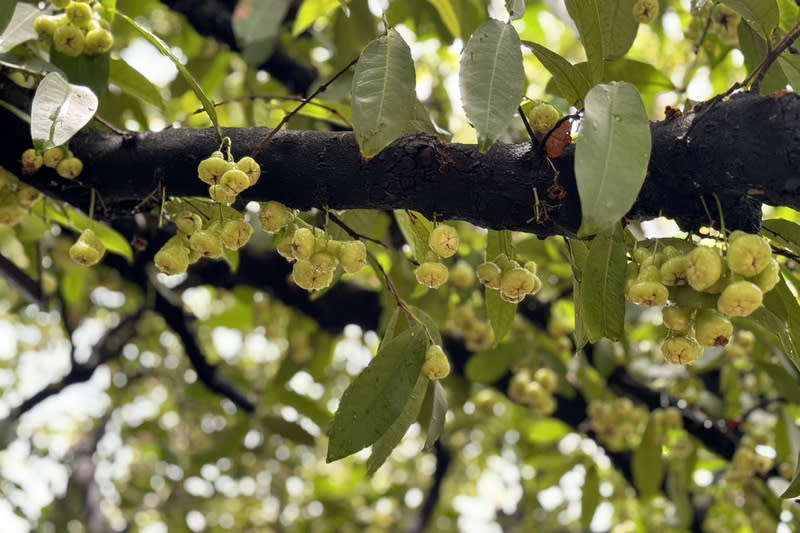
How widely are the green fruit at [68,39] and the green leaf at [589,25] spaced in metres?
0.81

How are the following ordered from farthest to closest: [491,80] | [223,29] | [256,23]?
[223,29]
[256,23]
[491,80]

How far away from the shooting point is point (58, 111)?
99 cm

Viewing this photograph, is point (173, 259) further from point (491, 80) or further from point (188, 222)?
point (491, 80)

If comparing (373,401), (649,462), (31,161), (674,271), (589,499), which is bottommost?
(589,499)

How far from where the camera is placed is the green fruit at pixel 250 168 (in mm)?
968

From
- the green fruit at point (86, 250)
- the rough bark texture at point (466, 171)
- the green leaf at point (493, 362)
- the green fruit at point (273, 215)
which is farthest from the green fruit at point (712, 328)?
the green leaf at point (493, 362)

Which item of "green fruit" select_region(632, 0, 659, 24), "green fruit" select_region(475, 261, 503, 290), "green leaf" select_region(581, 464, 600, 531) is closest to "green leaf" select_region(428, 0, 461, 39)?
"green fruit" select_region(632, 0, 659, 24)

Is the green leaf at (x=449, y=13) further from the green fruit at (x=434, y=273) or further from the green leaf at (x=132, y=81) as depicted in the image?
the green fruit at (x=434, y=273)

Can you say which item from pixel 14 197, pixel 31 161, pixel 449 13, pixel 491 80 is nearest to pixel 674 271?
pixel 491 80

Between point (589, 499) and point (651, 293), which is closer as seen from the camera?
point (651, 293)

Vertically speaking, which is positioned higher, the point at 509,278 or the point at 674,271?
the point at 674,271

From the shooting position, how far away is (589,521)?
2547 millimetres

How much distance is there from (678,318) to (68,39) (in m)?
1.06

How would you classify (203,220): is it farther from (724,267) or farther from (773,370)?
(773,370)
